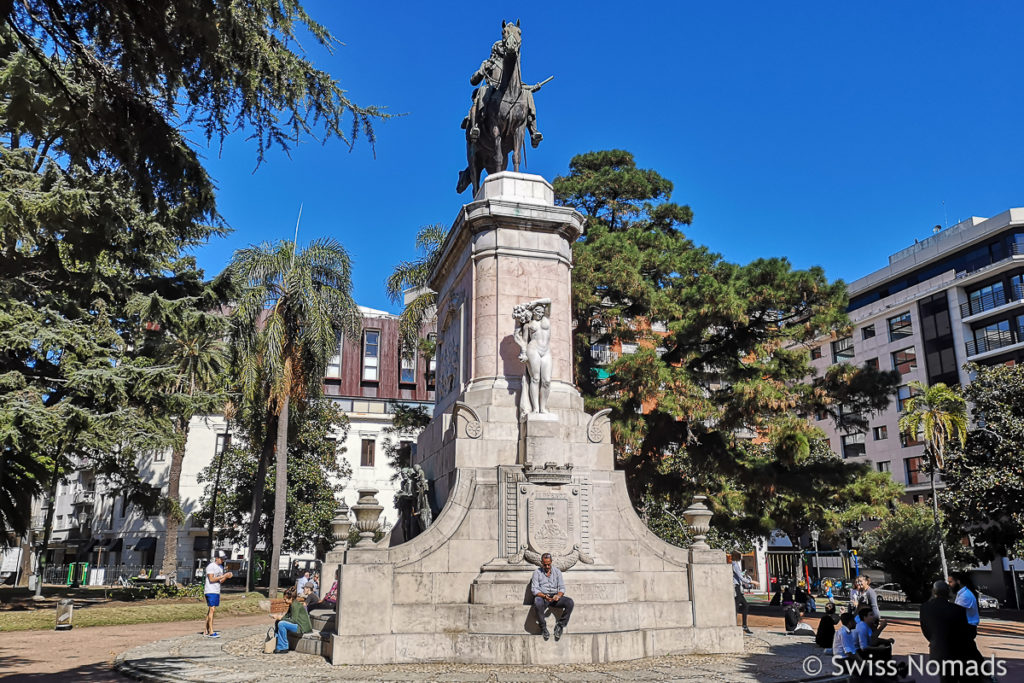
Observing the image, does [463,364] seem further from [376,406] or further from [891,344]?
[891,344]

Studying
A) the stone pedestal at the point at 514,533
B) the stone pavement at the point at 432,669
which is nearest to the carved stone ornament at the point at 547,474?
the stone pedestal at the point at 514,533

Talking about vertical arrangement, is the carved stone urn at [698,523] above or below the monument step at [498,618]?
above

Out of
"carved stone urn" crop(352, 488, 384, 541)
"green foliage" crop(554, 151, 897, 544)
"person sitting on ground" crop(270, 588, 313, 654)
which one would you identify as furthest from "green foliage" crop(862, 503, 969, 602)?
"person sitting on ground" crop(270, 588, 313, 654)

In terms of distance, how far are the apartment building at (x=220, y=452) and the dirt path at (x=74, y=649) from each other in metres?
29.3

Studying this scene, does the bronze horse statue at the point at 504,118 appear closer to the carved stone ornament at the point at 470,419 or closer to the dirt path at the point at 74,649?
the carved stone ornament at the point at 470,419

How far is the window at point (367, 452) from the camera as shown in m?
53.2

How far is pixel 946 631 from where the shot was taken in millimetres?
7727

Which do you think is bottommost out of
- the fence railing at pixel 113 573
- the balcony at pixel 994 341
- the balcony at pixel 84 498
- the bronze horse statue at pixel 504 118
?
the fence railing at pixel 113 573

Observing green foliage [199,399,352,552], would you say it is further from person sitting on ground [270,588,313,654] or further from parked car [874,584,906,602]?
parked car [874,584,906,602]

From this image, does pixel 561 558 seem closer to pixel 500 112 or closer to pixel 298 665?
pixel 298 665

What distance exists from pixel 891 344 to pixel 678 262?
3964 centimetres

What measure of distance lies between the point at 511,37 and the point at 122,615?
707 inches

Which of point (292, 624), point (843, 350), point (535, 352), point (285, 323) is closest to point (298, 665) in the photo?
point (292, 624)

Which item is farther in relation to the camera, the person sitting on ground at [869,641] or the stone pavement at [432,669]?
the stone pavement at [432,669]
